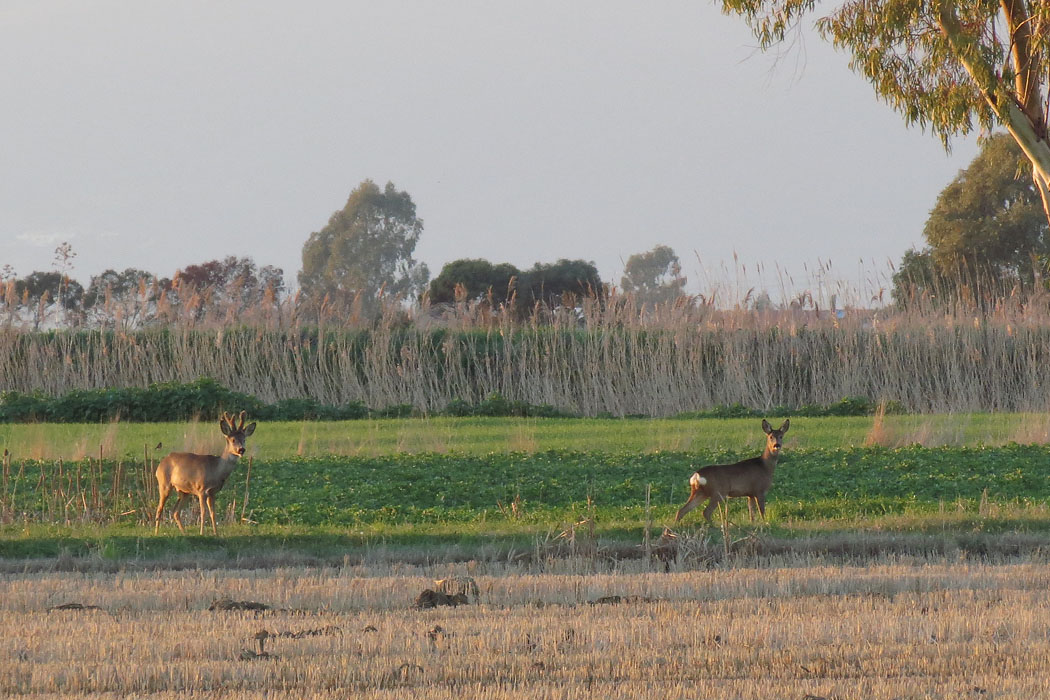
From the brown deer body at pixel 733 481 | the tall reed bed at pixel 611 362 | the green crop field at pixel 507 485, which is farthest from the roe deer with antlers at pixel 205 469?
the tall reed bed at pixel 611 362

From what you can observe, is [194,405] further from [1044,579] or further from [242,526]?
[1044,579]

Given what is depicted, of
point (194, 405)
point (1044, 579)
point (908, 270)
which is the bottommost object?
point (1044, 579)

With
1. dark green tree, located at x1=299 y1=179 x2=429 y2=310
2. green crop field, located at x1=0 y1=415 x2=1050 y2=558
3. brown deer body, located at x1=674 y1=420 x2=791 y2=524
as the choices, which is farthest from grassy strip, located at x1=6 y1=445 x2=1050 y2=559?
dark green tree, located at x1=299 y1=179 x2=429 y2=310

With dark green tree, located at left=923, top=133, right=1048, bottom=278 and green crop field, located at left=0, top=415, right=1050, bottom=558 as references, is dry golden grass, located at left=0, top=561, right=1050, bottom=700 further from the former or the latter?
dark green tree, located at left=923, top=133, right=1048, bottom=278

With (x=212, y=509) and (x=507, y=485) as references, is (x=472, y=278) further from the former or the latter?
(x=212, y=509)

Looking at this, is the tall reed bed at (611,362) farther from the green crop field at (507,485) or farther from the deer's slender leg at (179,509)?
the deer's slender leg at (179,509)

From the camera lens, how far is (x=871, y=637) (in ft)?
25.1

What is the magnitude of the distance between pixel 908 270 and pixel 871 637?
43.7m

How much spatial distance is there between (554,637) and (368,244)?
233 ft

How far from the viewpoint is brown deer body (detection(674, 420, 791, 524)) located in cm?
1289

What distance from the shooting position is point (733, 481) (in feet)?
42.6

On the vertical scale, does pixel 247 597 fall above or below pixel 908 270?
below

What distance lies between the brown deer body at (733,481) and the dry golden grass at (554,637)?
2347mm

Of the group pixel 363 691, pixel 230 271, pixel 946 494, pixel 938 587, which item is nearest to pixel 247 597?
pixel 363 691
